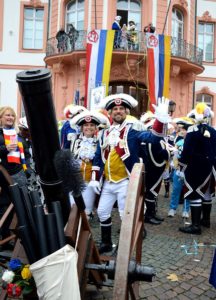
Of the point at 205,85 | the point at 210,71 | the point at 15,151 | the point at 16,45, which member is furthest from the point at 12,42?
the point at 15,151

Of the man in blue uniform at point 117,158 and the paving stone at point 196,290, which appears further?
the man in blue uniform at point 117,158

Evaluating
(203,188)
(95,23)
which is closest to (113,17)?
(95,23)

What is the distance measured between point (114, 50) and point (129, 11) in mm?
3127

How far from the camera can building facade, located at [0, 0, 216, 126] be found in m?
16.5

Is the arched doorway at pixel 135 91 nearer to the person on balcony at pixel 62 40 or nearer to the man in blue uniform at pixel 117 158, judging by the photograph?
the person on balcony at pixel 62 40

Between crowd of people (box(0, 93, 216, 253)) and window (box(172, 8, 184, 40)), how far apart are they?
12828mm

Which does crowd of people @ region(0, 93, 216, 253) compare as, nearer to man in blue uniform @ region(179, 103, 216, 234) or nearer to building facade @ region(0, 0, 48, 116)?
man in blue uniform @ region(179, 103, 216, 234)

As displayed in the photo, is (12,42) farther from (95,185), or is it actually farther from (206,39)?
(95,185)

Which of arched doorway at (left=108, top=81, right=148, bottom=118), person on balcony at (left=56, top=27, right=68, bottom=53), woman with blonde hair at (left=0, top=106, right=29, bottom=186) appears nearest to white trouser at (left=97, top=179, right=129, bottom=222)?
woman with blonde hair at (left=0, top=106, right=29, bottom=186)

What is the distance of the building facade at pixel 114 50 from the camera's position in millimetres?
16531

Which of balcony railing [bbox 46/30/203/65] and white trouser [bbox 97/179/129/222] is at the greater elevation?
balcony railing [bbox 46/30/203/65]

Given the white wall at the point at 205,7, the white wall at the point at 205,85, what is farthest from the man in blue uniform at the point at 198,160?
the white wall at the point at 205,7

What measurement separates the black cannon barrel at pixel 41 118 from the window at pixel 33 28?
1897 cm

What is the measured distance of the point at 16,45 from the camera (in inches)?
776
